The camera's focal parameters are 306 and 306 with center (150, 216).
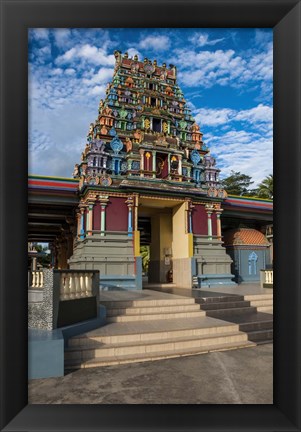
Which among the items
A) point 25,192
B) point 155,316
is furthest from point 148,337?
point 25,192

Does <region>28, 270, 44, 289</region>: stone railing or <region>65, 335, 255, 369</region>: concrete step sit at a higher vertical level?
<region>28, 270, 44, 289</region>: stone railing

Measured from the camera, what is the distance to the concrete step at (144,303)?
7801 mm

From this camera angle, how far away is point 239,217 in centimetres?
1742

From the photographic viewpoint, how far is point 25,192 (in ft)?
8.97

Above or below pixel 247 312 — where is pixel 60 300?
above

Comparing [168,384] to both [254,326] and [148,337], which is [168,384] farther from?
[254,326]

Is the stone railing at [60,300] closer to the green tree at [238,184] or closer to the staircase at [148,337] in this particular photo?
the staircase at [148,337]

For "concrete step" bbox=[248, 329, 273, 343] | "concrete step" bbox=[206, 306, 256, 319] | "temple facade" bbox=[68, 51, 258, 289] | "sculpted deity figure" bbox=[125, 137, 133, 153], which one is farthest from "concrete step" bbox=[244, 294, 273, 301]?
"sculpted deity figure" bbox=[125, 137, 133, 153]

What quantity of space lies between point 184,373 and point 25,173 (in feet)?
12.1

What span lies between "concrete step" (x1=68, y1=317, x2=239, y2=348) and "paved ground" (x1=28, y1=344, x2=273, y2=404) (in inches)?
→ 29.7

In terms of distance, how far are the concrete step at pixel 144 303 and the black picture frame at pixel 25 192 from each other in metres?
5.18

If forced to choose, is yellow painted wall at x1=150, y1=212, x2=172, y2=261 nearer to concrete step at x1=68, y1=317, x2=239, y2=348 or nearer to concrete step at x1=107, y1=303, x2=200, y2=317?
concrete step at x1=107, y1=303, x2=200, y2=317

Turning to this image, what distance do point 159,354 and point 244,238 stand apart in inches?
477

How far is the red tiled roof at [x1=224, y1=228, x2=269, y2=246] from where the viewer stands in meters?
16.4
